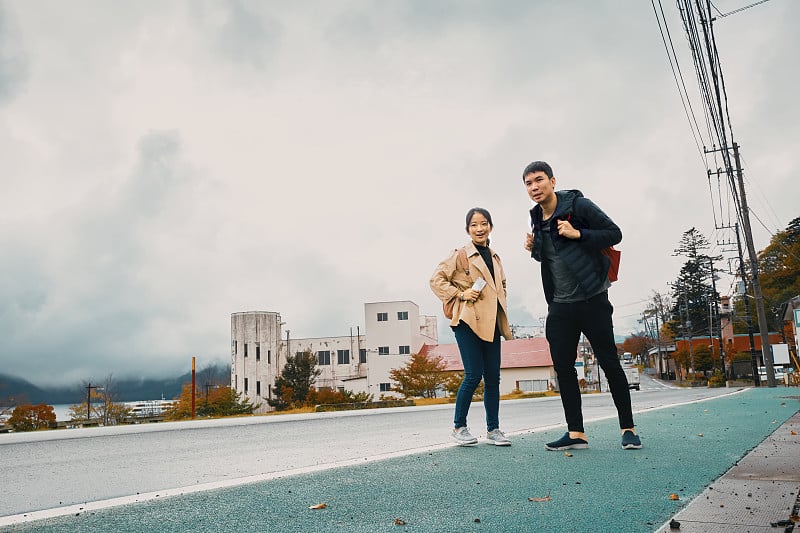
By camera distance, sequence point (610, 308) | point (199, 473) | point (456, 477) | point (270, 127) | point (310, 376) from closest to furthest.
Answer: point (456, 477) < point (199, 473) < point (610, 308) < point (270, 127) < point (310, 376)

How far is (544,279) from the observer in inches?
174

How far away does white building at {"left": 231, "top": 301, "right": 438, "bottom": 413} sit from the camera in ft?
188

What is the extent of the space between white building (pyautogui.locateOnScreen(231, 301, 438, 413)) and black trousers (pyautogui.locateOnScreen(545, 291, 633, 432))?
52.8 meters

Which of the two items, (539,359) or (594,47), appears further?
(539,359)

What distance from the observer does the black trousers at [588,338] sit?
4.20 m

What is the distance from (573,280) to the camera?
4227 millimetres

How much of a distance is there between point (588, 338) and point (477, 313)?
3.00 ft

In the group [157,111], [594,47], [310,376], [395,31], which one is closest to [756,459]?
[594,47]

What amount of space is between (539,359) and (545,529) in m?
55.1

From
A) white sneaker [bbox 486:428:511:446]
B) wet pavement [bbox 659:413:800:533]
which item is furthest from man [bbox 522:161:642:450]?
wet pavement [bbox 659:413:800:533]

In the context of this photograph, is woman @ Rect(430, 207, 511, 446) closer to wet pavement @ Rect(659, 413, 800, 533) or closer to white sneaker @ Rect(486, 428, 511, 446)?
white sneaker @ Rect(486, 428, 511, 446)

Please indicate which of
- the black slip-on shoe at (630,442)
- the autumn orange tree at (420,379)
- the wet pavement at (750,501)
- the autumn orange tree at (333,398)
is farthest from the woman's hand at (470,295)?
the autumn orange tree at (333,398)

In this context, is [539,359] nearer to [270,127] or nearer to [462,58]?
[270,127]

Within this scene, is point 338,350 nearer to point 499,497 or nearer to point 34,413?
point 34,413
